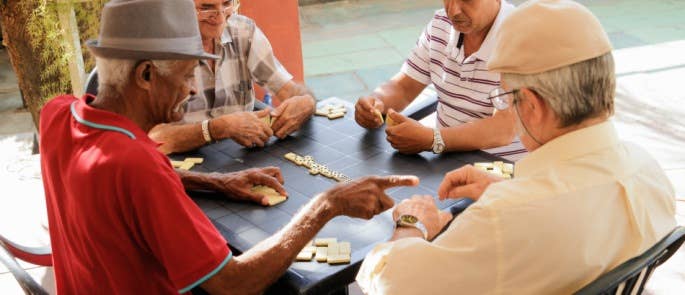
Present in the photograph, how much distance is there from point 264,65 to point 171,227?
2036 millimetres

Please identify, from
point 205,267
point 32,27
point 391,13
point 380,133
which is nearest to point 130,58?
point 205,267

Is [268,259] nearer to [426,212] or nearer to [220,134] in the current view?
[426,212]

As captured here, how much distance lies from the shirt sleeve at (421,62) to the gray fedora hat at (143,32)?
6.36 ft

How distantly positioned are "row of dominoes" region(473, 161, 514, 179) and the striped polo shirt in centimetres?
57

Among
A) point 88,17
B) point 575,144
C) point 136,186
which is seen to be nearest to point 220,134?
point 136,186

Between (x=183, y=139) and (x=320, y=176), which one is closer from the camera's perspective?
(x=320, y=176)

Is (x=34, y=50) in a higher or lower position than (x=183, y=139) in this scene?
higher

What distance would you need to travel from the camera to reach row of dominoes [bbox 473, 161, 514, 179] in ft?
9.13

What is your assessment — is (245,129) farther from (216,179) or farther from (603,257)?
(603,257)

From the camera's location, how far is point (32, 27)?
462 cm

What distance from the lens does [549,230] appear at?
1766mm

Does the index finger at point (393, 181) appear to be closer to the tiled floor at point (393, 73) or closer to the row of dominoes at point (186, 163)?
the row of dominoes at point (186, 163)

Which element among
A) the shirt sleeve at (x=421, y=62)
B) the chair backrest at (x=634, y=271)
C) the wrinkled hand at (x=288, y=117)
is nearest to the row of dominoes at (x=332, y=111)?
the wrinkled hand at (x=288, y=117)

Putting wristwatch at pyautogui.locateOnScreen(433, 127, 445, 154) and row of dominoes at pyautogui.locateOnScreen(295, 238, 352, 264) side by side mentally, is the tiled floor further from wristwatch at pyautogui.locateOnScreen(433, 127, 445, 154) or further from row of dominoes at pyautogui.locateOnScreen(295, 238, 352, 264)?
row of dominoes at pyautogui.locateOnScreen(295, 238, 352, 264)
